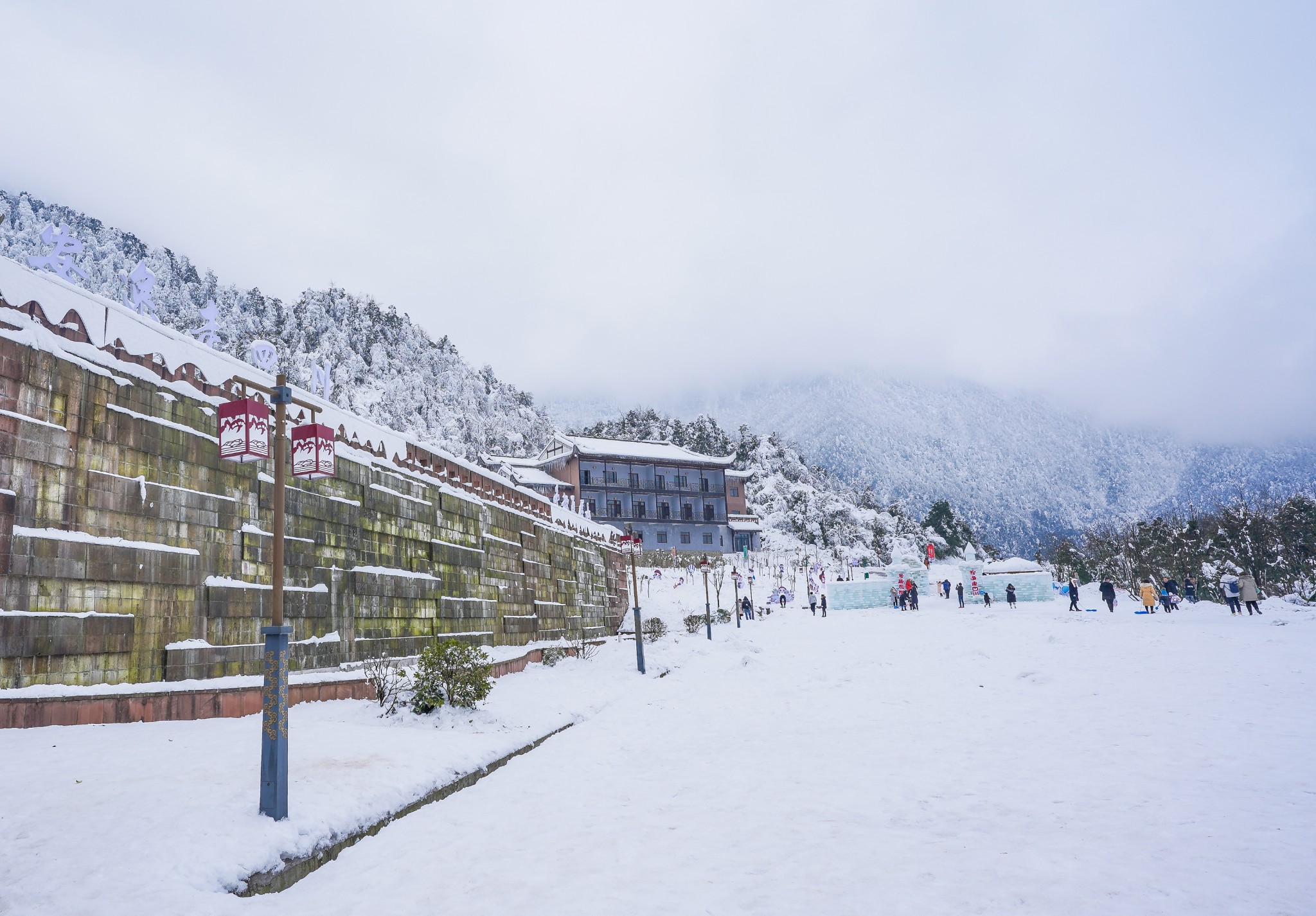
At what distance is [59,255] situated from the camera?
8.33 meters

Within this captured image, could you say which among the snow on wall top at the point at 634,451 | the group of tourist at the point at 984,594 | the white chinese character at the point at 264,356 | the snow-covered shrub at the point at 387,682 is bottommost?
the group of tourist at the point at 984,594

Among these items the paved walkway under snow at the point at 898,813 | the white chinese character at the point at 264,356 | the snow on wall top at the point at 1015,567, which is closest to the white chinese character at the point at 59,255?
the white chinese character at the point at 264,356

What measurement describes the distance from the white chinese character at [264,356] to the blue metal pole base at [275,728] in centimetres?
593

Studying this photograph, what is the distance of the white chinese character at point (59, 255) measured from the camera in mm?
8203

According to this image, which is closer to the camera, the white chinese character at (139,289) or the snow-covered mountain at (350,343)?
the white chinese character at (139,289)

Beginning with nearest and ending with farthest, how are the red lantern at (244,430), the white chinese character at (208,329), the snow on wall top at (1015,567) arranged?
1. the red lantern at (244,430)
2. the white chinese character at (208,329)
3. the snow on wall top at (1015,567)

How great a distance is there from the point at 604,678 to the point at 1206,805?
1237 cm

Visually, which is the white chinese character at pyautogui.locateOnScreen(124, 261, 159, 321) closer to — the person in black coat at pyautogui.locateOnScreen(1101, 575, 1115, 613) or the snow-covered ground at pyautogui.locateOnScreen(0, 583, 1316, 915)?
the snow-covered ground at pyautogui.locateOnScreen(0, 583, 1316, 915)

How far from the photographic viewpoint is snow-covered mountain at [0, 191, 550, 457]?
237ft

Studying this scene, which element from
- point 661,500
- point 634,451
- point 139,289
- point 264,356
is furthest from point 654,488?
point 139,289

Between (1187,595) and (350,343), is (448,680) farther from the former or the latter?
(350,343)

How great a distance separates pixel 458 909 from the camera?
4.27m

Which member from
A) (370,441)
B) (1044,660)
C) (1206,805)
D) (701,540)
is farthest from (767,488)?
(1206,805)

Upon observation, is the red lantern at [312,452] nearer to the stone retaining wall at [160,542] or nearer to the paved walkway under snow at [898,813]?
the stone retaining wall at [160,542]
